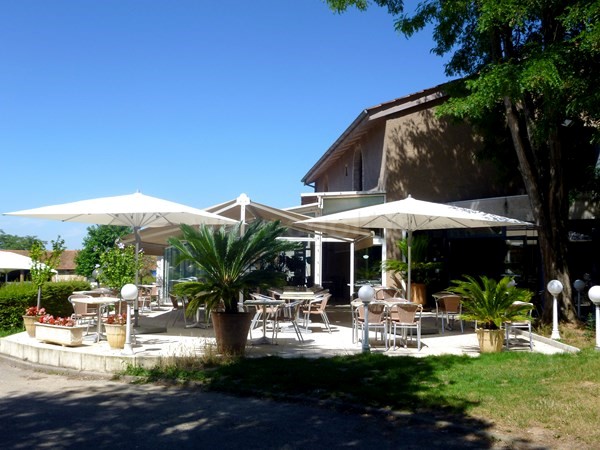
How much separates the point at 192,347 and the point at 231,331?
109 cm

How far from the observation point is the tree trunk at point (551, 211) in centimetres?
1306

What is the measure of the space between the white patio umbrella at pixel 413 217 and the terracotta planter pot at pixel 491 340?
195 cm

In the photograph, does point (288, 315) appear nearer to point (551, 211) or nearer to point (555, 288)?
point (555, 288)

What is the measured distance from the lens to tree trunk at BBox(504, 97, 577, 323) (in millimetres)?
13062

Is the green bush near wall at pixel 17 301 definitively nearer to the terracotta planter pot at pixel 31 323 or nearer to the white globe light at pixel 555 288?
the terracotta planter pot at pixel 31 323

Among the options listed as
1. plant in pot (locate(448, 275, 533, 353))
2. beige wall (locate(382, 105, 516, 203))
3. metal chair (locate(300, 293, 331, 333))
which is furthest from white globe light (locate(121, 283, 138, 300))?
beige wall (locate(382, 105, 516, 203))

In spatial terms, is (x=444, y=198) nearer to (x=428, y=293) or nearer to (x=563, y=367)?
(x=428, y=293)

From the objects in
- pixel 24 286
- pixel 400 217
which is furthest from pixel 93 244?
pixel 400 217

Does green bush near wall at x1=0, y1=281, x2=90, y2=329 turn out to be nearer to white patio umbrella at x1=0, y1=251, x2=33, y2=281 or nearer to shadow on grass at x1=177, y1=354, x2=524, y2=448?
white patio umbrella at x1=0, y1=251, x2=33, y2=281

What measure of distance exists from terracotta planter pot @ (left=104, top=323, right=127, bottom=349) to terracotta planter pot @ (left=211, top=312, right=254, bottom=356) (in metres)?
1.55

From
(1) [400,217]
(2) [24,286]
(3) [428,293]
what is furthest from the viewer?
(3) [428,293]

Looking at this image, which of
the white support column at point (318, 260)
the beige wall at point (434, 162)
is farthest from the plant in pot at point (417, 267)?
the white support column at point (318, 260)

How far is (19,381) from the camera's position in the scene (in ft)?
29.1

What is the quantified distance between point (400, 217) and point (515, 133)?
9.97 ft
